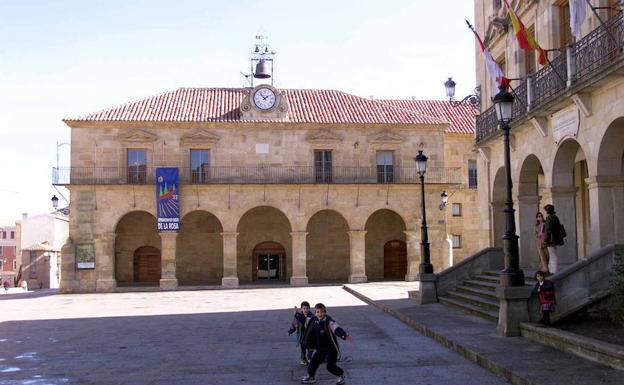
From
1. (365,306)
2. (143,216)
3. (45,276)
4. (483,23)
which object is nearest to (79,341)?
(365,306)

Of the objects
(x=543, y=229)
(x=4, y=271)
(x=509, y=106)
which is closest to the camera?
(x=509, y=106)

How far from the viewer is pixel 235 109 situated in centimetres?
3481

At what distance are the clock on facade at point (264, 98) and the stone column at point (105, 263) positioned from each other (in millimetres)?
10178

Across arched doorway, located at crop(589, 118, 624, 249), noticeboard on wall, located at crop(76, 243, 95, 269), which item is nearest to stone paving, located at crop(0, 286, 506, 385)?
arched doorway, located at crop(589, 118, 624, 249)

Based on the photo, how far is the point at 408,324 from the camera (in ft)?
49.1

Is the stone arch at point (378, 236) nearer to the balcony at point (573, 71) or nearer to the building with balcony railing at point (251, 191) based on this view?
the building with balcony railing at point (251, 191)

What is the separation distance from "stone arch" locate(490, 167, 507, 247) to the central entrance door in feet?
60.7

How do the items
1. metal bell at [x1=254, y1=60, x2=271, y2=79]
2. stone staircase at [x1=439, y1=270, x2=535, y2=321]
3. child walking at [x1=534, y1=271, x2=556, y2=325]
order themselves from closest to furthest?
1. child walking at [x1=534, y1=271, x2=556, y2=325]
2. stone staircase at [x1=439, y1=270, x2=535, y2=321]
3. metal bell at [x1=254, y1=60, x2=271, y2=79]

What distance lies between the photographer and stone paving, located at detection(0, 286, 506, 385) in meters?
9.44

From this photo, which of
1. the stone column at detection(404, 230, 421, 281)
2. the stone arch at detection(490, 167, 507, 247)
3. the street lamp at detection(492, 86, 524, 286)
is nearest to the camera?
the street lamp at detection(492, 86, 524, 286)

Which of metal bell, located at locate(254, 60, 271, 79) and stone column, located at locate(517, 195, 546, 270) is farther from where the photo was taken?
metal bell, located at locate(254, 60, 271, 79)

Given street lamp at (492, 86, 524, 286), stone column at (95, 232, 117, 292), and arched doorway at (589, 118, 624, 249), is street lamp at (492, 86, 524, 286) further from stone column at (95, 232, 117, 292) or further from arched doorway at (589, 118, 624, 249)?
stone column at (95, 232, 117, 292)

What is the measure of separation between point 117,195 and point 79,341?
19.6 meters

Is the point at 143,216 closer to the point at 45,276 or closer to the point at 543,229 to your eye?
the point at 45,276
